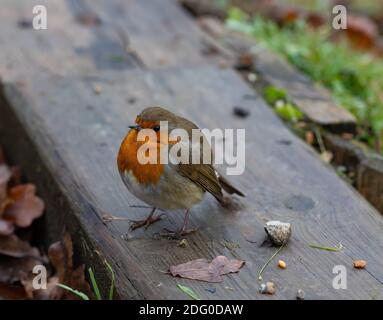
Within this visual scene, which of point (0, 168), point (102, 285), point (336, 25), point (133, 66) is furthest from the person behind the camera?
point (336, 25)

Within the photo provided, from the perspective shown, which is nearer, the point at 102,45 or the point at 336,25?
the point at 102,45

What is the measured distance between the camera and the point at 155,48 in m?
4.66

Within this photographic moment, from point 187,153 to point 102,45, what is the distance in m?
2.00

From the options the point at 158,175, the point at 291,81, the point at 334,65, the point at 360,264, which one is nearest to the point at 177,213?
the point at 158,175

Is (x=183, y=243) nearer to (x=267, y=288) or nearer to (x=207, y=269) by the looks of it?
(x=207, y=269)

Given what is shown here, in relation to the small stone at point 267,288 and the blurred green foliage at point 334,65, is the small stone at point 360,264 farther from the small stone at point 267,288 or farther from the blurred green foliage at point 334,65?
the blurred green foliage at point 334,65

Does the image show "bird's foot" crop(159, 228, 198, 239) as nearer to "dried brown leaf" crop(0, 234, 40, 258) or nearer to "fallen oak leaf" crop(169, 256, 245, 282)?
"fallen oak leaf" crop(169, 256, 245, 282)

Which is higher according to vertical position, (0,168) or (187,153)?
(187,153)

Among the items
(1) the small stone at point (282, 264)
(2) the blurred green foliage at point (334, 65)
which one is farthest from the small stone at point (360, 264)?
(2) the blurred green foliage at point (334, 65)

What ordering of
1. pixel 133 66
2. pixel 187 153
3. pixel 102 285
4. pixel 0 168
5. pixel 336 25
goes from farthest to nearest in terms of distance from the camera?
pixel 336 25 → pixel 133 66 → pixel 0 168 → pixel 187 153 → pixel 102 285

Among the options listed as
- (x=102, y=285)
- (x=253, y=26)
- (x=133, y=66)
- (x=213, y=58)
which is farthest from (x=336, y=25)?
(x=102, y=285)

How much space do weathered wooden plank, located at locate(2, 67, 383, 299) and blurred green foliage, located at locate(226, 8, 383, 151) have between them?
Answer: 0.66m
